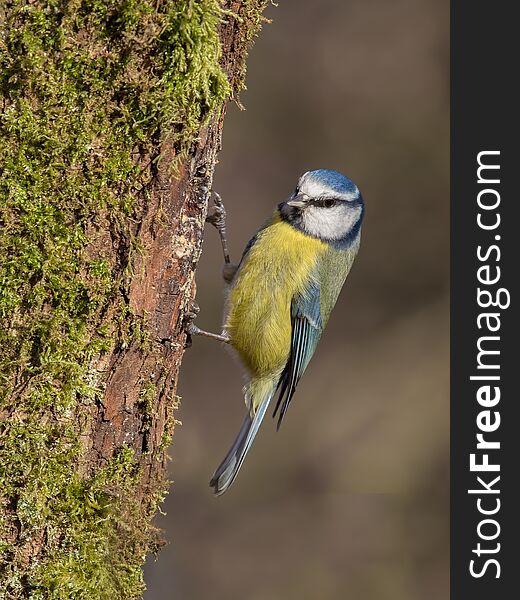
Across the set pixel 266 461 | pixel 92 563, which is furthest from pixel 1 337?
pixel 266 461

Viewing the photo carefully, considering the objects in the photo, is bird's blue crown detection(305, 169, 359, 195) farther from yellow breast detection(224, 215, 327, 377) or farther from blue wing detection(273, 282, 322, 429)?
blue wing detection(273, 282, 322, 429)

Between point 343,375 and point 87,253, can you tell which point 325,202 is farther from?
point 343,375

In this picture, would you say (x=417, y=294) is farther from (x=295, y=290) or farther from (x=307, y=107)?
(x=295, y=290)

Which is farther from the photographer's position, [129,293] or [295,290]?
[295,290]

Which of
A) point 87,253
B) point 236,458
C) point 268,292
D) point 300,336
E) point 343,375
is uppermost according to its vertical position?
point 343,375

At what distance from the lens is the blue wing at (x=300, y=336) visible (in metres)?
3.17

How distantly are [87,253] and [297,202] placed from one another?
1295 mm

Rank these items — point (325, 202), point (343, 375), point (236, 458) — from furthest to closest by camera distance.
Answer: point (343, 375) < point (325, 202) < point (236, 458)

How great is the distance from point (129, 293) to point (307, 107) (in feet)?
14.3

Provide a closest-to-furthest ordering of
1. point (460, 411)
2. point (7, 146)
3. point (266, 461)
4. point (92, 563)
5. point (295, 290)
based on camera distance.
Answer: point (7, 146), point (92, 563), point (295, 290), point (460, 411), point (266, 461)

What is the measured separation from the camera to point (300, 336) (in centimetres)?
318

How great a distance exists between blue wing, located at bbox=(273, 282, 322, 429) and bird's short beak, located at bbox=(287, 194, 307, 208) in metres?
0.30

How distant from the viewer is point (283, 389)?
323 centimetres

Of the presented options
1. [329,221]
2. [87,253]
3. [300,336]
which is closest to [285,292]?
[300,336]
